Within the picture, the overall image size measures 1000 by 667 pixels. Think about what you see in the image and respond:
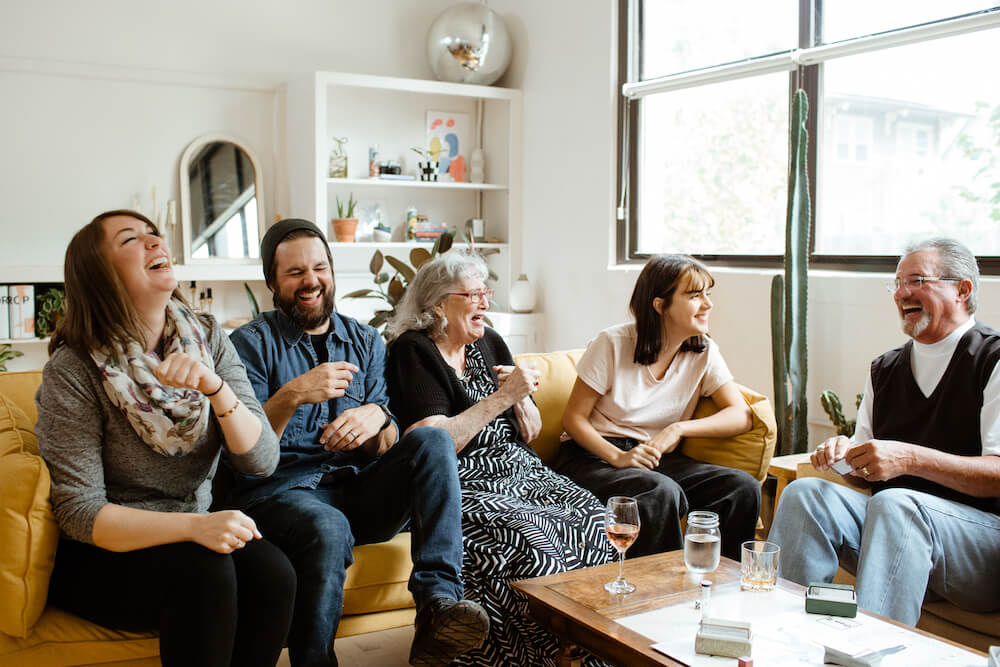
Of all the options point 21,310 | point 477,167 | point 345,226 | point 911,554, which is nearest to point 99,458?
point 911,554

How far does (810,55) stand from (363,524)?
101 inches

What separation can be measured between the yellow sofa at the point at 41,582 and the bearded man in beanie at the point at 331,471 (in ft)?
0.40

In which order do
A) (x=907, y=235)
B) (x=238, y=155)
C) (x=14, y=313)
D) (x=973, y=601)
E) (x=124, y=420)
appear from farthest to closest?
(x=238, y=155), (x=14, y=313), (x=907, y=235), (x=973, y=601), (x=124, y=420)

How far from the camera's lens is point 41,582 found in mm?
1918

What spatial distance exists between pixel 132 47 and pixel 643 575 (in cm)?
393

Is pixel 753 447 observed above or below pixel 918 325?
below

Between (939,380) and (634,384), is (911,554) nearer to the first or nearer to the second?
(939,380)

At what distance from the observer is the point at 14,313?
14.0ft

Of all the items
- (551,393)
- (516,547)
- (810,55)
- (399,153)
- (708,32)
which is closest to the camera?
(516,547)

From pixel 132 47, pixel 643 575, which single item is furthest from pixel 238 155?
pixel 643 575

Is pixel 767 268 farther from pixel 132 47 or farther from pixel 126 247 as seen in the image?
pixel 132 47

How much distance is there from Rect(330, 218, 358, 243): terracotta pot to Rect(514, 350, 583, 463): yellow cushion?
2046 mm

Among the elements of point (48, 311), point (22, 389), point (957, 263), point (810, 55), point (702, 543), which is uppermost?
point (810, 55)

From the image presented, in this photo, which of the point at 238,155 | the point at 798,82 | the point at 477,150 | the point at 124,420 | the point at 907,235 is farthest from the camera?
the point at 477,150
